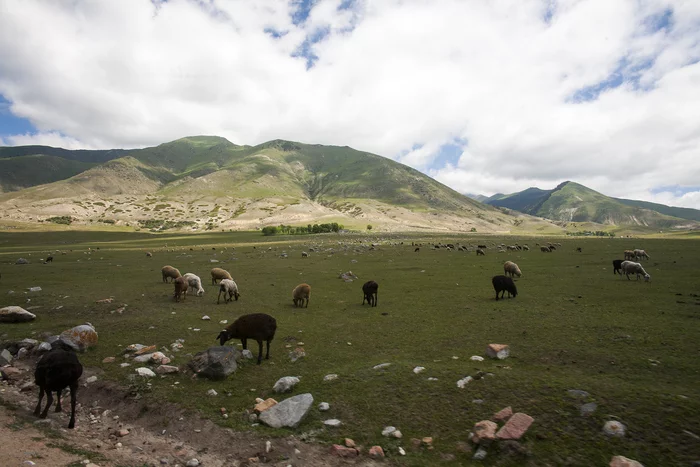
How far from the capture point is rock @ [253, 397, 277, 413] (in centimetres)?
926

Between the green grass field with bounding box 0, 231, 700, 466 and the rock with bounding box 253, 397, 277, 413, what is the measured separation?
50 cm

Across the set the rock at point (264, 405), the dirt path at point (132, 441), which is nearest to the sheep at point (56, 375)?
the dirt path at point (132, 441)

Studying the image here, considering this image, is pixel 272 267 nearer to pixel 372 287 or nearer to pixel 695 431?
pixel 372 287

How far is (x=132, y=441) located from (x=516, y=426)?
940cm

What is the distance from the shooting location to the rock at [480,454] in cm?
719

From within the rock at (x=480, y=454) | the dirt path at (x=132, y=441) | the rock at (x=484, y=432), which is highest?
the rock at (x=484, y=432)

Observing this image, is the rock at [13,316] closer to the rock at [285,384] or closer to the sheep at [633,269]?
the rock at [285,384]

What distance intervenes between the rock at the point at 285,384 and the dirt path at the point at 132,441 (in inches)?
75.8

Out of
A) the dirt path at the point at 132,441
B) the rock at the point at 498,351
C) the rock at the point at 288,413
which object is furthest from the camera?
the rock at the point at 498,351

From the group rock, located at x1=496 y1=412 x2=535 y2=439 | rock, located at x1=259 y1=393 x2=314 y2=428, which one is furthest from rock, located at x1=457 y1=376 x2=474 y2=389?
rock, located at x1=259 y1=393 x2=314 y2=428

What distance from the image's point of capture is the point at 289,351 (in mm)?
13688

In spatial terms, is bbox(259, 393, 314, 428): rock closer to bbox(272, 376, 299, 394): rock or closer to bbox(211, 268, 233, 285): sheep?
bbox(272, 376, 299, 394): rock

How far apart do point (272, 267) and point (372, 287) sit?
2188 centimetres

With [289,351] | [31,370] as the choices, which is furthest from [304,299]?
[31,370]
